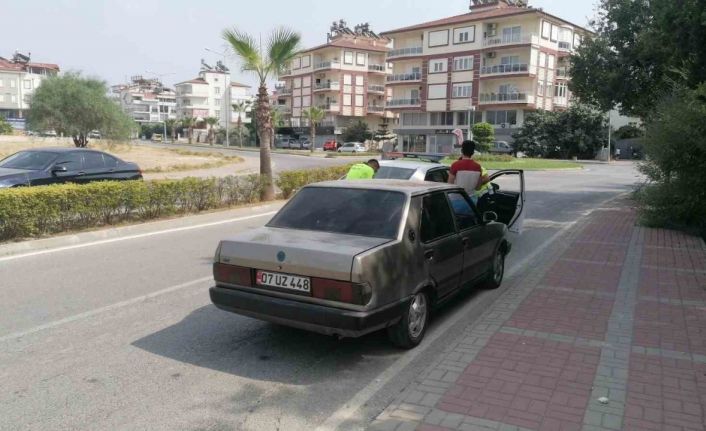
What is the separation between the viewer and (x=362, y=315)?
Result: 4.23 meters

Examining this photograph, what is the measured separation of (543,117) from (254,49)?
49505 millimetres

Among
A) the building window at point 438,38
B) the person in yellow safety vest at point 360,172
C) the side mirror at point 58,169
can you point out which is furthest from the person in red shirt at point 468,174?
the building window at point 438,38

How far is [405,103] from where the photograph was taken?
74.0 meters

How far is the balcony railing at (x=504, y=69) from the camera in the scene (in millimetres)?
63094

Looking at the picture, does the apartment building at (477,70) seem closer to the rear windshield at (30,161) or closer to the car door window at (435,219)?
the rear windshield at (30,161)

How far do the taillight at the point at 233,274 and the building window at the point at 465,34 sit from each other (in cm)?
6696

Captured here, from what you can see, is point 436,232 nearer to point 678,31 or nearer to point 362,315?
point 362,315

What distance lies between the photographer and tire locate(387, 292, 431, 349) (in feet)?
15.8

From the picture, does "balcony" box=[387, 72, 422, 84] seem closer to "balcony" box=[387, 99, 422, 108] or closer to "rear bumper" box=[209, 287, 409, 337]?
"balcony" box=[387, 99, 422, 108]

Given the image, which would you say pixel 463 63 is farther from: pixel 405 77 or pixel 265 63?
pixel 265 63

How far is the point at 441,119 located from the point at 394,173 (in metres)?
62.6

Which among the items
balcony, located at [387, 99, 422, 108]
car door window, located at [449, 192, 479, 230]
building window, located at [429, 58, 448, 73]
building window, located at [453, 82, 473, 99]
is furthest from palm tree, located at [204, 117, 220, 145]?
car door window, located at [449, 192, 479, 230]

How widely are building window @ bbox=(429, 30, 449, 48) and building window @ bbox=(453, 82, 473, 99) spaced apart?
227 inches

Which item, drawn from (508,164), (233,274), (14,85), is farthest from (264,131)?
(14,85)
